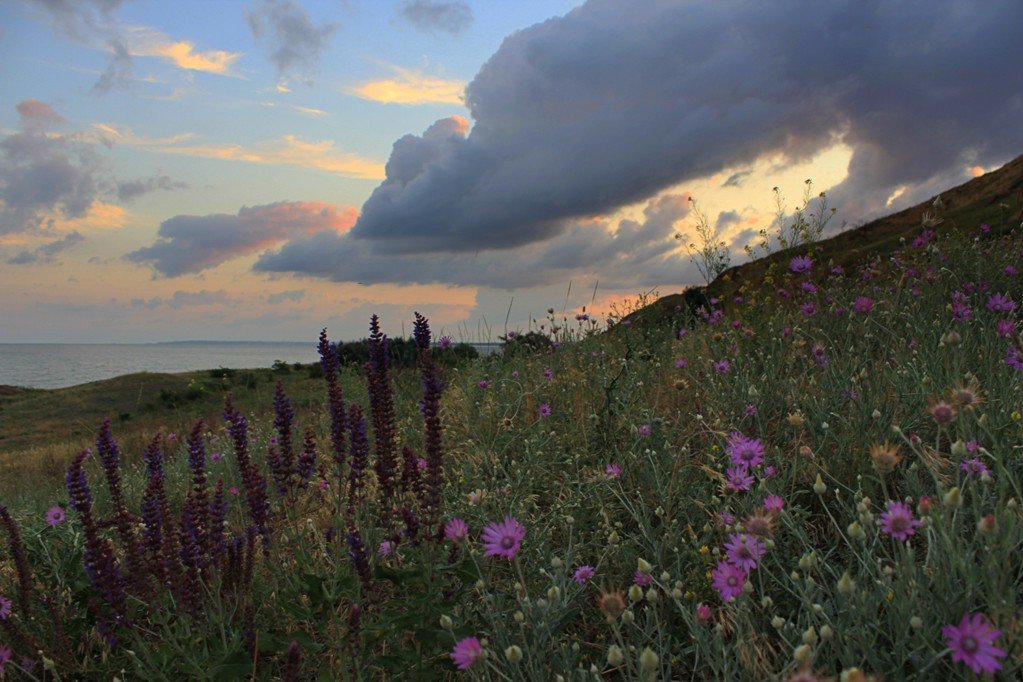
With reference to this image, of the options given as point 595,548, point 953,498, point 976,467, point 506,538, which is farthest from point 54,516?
point 976,467

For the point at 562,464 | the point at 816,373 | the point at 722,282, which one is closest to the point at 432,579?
the point at 562,464

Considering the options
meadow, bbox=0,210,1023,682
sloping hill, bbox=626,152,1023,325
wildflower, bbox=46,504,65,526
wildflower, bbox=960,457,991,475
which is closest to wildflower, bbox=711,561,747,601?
meadow, bbox=0,210,1023,682

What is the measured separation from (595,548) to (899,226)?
16.0 m

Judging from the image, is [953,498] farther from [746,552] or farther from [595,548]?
[595,548]

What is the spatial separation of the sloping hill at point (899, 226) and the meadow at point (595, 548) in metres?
8.90

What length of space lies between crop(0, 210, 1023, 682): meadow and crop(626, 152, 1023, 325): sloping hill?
8.90 meters

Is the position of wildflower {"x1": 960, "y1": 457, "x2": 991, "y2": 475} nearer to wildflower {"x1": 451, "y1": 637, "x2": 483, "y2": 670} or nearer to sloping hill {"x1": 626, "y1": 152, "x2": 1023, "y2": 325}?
wildflower {"x1": 451, "y1": 637, "x2": 483, "y2": 670}

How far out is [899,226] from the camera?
16.0 meters

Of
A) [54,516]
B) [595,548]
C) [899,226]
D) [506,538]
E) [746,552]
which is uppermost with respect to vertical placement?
[899,226]

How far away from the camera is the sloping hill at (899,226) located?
506 inches

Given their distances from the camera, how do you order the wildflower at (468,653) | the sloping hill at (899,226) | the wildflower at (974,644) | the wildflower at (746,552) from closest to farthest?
the wildflower at (974,644), the wildflower at (468,653), the wildflower at (746,552), the sloping hill at (899,226)

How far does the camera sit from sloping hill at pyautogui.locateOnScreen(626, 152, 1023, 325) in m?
12.9

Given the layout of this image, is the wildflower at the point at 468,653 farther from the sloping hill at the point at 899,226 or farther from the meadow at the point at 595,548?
the sloping hill at the point at 899,226

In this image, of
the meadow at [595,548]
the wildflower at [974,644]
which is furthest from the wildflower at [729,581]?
the wildflower at [974,644]
